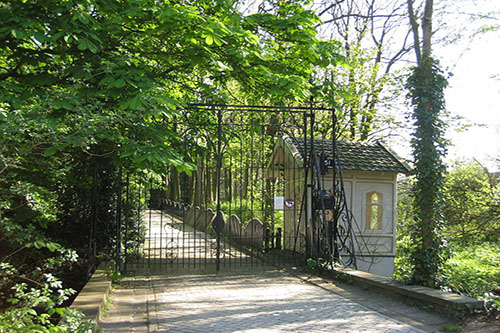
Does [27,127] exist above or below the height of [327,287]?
above

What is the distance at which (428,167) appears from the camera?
866 cm

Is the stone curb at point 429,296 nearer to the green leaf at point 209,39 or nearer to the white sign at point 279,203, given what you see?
the white sign at point 279,203

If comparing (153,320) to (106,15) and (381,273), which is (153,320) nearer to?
(106,15)

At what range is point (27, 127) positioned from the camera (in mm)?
4809

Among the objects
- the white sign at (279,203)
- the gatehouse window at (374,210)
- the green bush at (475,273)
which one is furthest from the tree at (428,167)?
the gatehouse window at (374,210)

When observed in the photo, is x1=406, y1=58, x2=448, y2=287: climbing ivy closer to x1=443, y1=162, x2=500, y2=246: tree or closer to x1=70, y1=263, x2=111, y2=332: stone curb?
x1=70, y1=263, x2=111, y2=332: stone curb

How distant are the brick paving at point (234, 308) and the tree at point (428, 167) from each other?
172 cm

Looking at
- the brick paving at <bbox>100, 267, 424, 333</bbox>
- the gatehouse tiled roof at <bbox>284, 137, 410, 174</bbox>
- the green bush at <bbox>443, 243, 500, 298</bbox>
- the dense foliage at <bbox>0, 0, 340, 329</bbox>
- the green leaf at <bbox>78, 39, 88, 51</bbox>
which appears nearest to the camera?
the dense foliage at <bbox>0, 0, 340, 329</bbox>

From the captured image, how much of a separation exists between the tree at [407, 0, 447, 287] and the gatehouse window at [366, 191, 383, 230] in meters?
6.69

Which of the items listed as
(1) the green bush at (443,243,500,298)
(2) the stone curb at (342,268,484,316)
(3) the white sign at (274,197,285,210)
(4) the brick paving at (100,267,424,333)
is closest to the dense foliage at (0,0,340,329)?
(4) the brick paving at (100,267,424,333)

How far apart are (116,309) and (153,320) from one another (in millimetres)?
978

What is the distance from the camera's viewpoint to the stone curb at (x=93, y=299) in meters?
5.99

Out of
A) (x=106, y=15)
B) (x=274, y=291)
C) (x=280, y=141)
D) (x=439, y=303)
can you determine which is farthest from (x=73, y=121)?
(x=280, y=141)

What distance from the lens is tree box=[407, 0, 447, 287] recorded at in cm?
856
